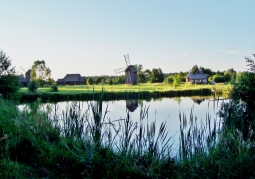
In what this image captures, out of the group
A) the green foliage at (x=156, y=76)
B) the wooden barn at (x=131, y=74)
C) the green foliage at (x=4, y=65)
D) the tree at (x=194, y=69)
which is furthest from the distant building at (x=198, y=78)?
the green foliage at (x=4, y=65)

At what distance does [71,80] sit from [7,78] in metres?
43.3

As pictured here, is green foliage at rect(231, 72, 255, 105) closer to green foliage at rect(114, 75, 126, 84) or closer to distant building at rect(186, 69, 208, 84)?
green foliage at rect(114, 75, 126, 84)

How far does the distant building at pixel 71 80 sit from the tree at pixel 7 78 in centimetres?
4196

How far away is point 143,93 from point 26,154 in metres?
26.8

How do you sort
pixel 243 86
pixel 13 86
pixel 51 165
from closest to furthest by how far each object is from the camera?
pixel 51 165
pixel 243 86
pixel 13 86

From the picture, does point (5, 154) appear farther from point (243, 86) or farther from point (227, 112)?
point (243, 86)

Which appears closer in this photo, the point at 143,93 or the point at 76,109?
the point at 76,109

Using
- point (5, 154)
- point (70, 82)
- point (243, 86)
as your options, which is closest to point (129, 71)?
point (70, 82)

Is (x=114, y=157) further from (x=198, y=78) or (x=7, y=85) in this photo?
(x=198, y=78)

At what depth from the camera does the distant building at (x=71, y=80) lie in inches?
2376

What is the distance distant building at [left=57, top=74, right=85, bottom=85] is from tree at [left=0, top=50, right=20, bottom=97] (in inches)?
1652

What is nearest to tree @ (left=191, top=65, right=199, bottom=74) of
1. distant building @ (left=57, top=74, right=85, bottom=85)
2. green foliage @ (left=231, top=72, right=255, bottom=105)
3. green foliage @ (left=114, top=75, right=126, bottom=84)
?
green foliage @ (left=114, top=75, right=126, bottom=84)

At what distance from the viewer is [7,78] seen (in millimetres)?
17531

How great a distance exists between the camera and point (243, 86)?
7.65 metres
